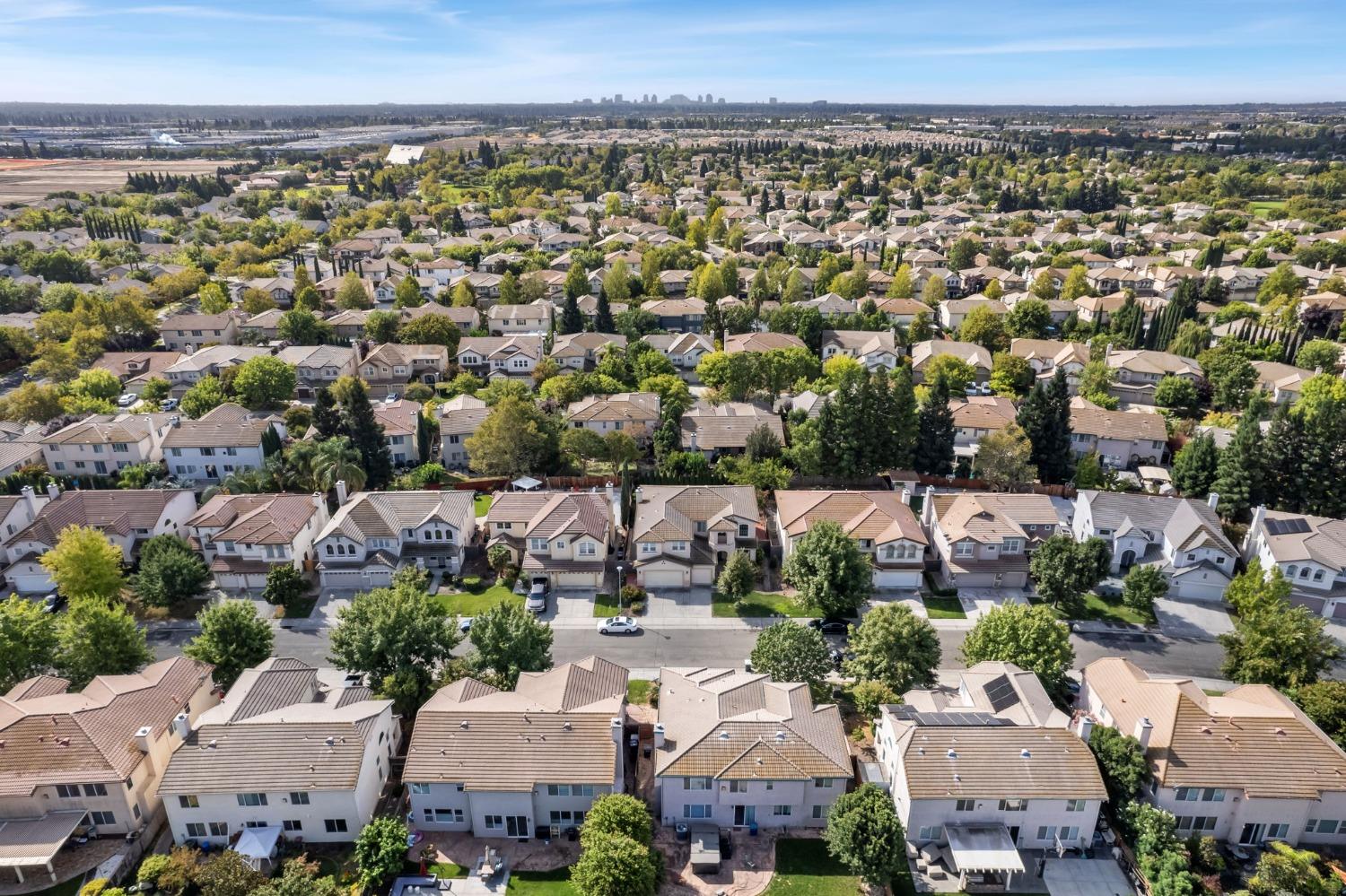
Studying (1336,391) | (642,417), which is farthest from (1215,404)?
(642,417)

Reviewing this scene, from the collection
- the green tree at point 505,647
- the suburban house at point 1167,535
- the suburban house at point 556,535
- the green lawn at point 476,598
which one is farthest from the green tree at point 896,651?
the green lawn at point 476,598

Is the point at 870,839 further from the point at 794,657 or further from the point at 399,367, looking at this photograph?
the point at 399,367

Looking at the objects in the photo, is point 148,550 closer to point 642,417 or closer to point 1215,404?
point 642,417

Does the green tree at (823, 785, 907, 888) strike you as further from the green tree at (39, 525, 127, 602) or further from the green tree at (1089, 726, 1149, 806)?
the green tree at (39, 525, 127, 602)

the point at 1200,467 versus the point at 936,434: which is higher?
the point at 936,434

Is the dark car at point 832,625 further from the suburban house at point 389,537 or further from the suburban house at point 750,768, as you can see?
the suburban house at point 389,537

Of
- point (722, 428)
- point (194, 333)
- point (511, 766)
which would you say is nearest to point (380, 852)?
point (511, 766)
